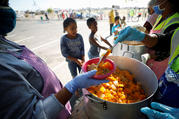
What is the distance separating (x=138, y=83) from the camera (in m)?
1.73

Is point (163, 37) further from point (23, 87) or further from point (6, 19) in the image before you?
point (6, 19)

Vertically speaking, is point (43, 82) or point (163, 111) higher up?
point (43, 82)

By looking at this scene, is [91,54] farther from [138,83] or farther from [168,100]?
[168,100]

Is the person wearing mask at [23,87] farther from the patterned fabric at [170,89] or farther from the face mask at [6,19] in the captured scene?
the patterned fabric at [170,89]

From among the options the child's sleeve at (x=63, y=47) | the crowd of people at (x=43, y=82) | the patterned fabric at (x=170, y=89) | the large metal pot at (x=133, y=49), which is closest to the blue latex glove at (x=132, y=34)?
the crowd of people at (x=43, y=82)

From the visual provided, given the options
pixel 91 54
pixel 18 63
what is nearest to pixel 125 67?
pixel 91 54

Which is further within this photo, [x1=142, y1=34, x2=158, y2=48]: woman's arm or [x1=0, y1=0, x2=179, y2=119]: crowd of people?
[x1=142, y1=34, x2=158, y2=48]: woman's arm

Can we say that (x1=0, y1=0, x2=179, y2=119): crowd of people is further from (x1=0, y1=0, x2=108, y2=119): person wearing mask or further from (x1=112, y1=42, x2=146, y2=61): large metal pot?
(x1=112, y1=42, x2=146, y2=61): large metal pot

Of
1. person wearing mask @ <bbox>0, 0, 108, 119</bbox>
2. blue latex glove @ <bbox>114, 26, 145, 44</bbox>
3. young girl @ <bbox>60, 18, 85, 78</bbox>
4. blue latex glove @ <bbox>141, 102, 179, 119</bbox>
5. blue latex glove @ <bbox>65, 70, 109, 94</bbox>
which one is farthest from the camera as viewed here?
young girl @ <bbox>60, 18, 85, 78</bbox>

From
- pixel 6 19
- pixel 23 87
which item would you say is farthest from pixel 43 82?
pixel 6 19

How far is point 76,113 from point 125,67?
1251 mm

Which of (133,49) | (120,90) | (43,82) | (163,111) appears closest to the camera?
(163,111)

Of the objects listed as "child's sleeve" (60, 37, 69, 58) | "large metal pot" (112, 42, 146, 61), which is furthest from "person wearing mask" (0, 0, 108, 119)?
"child's sleeve" (60, 37, 69, 58)

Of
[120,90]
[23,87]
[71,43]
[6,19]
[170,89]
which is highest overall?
[6,19]
